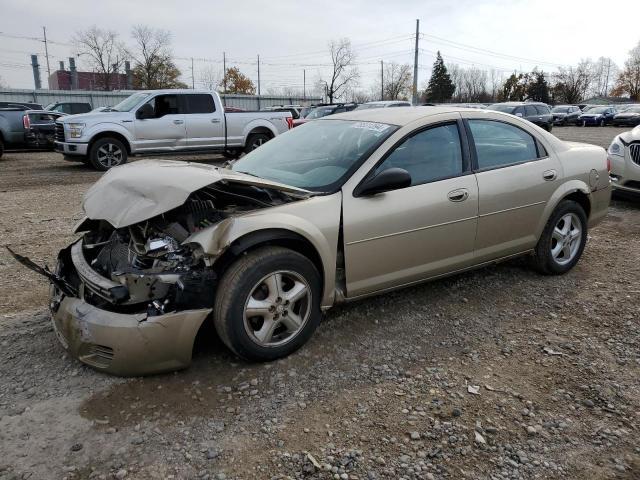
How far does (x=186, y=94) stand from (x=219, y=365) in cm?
1079

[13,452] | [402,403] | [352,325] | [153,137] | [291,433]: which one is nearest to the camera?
[13,452]

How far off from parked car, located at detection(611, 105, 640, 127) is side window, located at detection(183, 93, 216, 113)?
3171cm

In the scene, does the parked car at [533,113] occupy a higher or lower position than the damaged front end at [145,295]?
higher

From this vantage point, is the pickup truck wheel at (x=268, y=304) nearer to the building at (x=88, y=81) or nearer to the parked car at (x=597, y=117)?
the parked car at (x=597, y=117)

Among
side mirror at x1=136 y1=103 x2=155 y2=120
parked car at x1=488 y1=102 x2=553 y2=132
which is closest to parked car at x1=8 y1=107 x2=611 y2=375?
side mirror at x1=136 y1=103 x2=155 y2=120

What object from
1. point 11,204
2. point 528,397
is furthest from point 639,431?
point 11,204

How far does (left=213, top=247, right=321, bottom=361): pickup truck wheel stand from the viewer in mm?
2971

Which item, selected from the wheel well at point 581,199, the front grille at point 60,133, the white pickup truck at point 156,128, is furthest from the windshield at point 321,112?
the wheel well at point 581,199

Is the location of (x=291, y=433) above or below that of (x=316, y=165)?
below

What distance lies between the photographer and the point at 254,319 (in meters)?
3.14

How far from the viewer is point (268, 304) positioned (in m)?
3.11

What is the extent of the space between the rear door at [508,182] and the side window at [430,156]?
7.7 inches

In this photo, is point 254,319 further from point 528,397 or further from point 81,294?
point 528,397

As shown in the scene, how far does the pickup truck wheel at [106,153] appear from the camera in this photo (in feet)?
38.8
